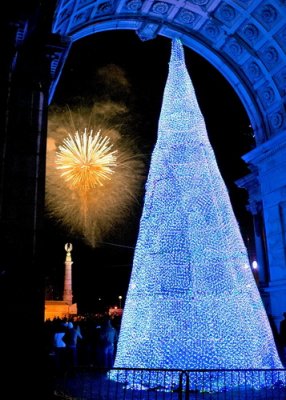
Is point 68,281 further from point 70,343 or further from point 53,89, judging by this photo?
point 53,89

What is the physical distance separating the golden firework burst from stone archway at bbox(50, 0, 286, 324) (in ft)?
18.3

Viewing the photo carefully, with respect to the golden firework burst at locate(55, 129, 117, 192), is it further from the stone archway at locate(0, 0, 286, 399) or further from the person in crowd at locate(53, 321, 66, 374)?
the person in crowd at locate(53, 321, 66, 374)

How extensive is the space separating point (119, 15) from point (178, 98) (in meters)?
7.16

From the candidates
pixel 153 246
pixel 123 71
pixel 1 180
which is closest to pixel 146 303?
pixel 153 246

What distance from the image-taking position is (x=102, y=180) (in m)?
23.4

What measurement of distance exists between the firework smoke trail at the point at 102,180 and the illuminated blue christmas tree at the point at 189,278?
10805mm

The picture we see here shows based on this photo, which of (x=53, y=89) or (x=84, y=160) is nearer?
(x=53, y=89)

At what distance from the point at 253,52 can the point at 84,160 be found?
9.17m

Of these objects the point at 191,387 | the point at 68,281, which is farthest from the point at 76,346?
the point at 68,281

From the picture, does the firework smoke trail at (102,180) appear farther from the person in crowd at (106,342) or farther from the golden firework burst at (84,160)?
the person in crowd at (106,342)

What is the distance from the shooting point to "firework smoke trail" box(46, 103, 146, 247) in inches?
840

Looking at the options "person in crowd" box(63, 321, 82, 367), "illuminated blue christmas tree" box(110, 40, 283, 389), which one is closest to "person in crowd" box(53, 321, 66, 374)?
"person in crowd" box(63, 321, 82, 367)

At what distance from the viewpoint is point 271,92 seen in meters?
17.5

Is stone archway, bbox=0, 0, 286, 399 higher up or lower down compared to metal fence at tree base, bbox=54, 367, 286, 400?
higher up
